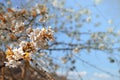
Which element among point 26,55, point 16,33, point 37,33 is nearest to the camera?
point 26,55

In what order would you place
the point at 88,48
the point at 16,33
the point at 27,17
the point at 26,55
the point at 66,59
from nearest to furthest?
the point at 26,55 < the point at 16,33 < the point at 27,17 < the point at 66,59 < the point at 88,48

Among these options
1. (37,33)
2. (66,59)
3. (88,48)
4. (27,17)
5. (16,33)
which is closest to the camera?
(37,33)

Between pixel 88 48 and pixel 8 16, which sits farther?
pixel 88 48

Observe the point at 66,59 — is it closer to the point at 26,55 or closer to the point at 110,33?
the point at 110,33

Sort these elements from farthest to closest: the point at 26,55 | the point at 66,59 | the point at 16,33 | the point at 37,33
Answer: the point at 66,59 → the point at 16,33 → the point at 37,33 → the point at 26,55

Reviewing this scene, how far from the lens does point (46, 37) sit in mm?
2367

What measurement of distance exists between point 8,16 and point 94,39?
141 inches

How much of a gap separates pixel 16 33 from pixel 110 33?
4604 mm

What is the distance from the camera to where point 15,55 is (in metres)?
2.29

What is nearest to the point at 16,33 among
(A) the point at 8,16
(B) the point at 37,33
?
(B) the point at 37,33

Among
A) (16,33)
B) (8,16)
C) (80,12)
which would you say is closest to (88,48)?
(80,12)

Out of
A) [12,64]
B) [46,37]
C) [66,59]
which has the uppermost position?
[46,37]

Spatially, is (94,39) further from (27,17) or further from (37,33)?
(37,33)

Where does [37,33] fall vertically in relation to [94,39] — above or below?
above
